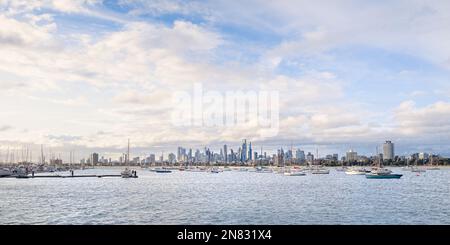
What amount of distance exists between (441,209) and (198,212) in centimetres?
1621

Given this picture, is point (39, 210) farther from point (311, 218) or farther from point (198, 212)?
point (311, 218)

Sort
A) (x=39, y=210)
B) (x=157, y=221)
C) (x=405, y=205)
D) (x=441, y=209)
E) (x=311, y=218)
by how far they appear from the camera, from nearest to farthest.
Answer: (x=157, y=221)
(x=311, y=218)
(x=39, y=210)
(x=441, y=209)
(x=405, y=205)

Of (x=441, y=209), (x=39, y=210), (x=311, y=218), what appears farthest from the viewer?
(x=441, y=209)

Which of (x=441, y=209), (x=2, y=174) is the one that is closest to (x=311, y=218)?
(x=441, y=209)

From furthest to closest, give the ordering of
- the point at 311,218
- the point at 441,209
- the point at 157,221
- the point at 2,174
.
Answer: the point at 2,174, the point at 441,209, the point at 311,218, the point at 157,221
